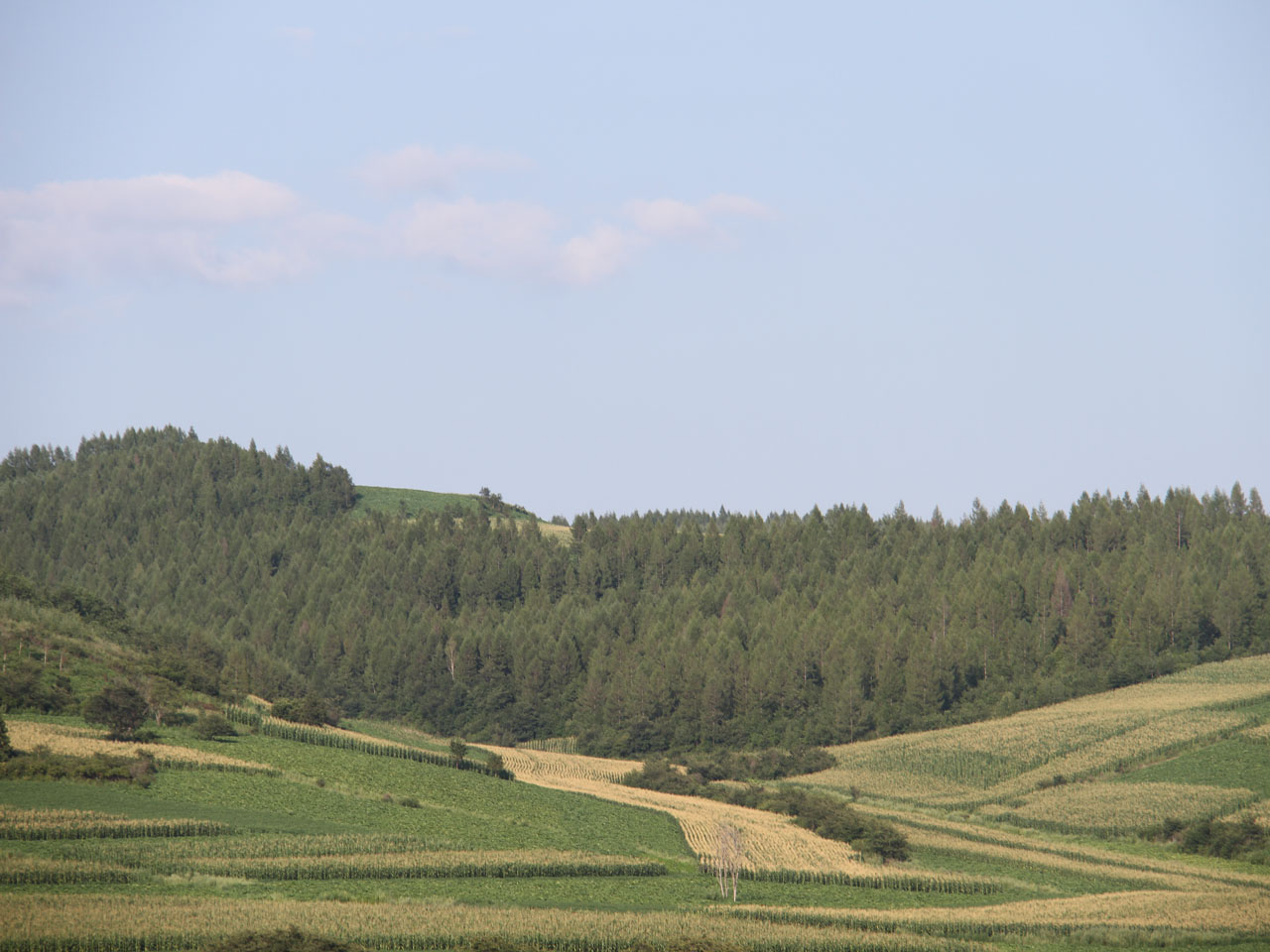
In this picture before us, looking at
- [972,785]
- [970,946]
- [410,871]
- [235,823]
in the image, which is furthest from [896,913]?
[972,785]

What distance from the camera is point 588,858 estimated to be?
83.1m

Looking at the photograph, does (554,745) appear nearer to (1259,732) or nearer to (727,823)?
(727,823)

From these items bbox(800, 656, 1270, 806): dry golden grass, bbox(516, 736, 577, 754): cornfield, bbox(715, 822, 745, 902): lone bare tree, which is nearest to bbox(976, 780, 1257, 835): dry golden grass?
bbox(800, 656, 1270, 806): dry golden grass

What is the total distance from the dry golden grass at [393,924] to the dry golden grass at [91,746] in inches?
1233

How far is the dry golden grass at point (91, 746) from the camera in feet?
295

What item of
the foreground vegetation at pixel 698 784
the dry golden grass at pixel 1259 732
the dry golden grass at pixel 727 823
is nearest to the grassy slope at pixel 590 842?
the foreground vegetation at pixel 698 784

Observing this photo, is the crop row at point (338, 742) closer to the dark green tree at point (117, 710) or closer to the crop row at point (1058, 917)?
the dark green tree at point (117, 710)

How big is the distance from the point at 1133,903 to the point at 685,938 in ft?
101

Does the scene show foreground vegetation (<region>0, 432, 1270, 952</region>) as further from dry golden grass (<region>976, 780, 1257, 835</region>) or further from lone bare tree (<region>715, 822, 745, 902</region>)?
dry golden grass (<region>976, 780, 1257, 835</region>)

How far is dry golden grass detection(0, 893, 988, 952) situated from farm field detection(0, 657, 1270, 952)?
18cm

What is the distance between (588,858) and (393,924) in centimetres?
2353

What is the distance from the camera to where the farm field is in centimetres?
6250

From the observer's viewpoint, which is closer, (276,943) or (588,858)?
(276,943)

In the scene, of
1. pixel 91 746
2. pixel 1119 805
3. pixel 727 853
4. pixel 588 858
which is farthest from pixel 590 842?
pixel 1119 805
